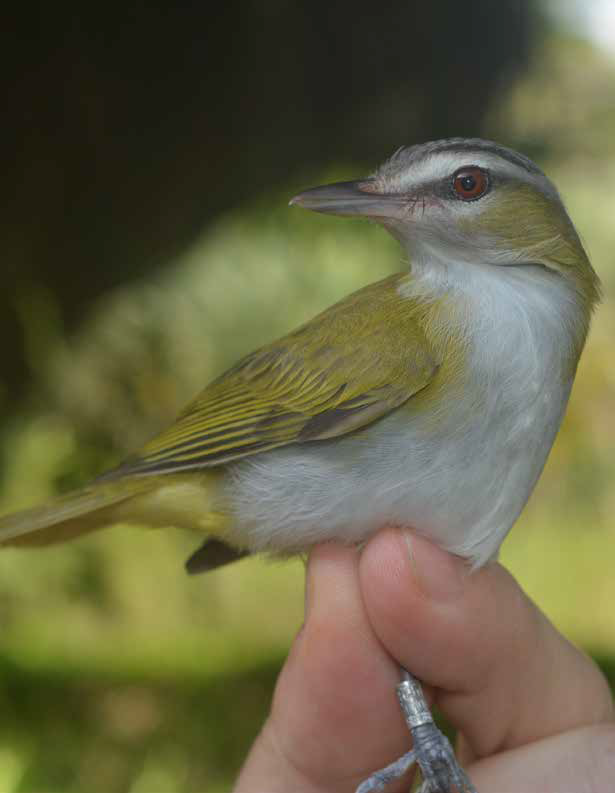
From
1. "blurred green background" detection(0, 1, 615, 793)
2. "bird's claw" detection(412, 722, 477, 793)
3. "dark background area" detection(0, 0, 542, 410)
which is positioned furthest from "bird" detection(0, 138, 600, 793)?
"dark background area" detection(0, 0, 542, 410)

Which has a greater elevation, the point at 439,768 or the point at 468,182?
the point at 468,182

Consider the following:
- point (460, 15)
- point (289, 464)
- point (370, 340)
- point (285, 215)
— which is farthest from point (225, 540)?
point (460, 15)

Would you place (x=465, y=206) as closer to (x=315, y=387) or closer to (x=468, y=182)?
(x=468, y=182)

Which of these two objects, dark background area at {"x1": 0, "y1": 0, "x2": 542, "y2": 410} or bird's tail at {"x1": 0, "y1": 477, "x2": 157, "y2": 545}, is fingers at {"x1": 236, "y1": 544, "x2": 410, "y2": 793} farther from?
dark background area at {"x1": 0, "y1": 0, "x2": 542, "y2": 410}

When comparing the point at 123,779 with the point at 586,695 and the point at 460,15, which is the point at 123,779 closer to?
the point at 586,695

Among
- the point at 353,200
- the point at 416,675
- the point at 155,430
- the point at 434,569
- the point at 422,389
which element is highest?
the point at 353,200

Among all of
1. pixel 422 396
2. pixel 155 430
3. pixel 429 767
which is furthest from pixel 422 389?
pixel 155 430

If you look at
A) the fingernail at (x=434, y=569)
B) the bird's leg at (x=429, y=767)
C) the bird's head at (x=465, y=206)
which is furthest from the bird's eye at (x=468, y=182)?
the bird's leg at (x=429, y=767)
